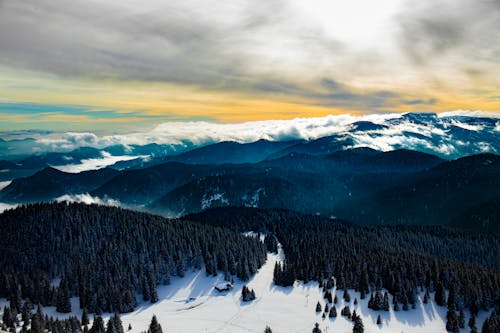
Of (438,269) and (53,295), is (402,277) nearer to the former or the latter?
(438,269)

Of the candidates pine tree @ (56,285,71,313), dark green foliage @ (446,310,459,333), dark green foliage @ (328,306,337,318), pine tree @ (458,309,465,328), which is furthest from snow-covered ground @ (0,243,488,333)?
pine tree @ (56,285,71,313)

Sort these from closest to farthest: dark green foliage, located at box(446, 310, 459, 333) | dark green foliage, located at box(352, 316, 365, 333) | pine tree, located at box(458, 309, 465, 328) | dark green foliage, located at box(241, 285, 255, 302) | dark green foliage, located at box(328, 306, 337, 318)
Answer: dark green foliage, located at box(352, 316, 365, 333) < dark green foliage, located at box(446, 310, 459, 333) < pine tree, located at box(458, 309, 465, 328) < dark green foliage, located at box(328, 306, 337, 318) < dark green foliage, located at box(241, 285, 255, 302)

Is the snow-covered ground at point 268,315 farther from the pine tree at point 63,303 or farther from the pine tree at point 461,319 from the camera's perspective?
the pine tree at point 63,303

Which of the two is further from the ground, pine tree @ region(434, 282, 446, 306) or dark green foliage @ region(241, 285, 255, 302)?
pine tree @ region(434, 282, 446, 306)

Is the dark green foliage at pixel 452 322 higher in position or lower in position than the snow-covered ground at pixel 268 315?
higher

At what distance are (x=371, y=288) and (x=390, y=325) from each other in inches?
1085

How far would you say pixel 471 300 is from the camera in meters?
160

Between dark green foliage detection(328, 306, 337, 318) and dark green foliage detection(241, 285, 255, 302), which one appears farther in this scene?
dark green foliage detection(241, 285, 255, 302)

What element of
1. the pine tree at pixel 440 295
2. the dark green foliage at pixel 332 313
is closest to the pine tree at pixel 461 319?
the pine tree at pixel 440 295

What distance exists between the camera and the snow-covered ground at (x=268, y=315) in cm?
15650

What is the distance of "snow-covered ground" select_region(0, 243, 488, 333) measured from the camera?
156500 millimetres

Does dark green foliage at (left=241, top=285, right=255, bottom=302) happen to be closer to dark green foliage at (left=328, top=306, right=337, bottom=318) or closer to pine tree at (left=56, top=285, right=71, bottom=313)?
dark green foliage at (left=328, top=306, right=337, bottom=318)

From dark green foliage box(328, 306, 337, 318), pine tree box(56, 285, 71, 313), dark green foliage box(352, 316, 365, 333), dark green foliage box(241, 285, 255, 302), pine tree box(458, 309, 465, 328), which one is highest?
pine tree box(458, 309, 465, 328)

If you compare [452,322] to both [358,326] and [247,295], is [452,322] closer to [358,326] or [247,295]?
[358,326]
